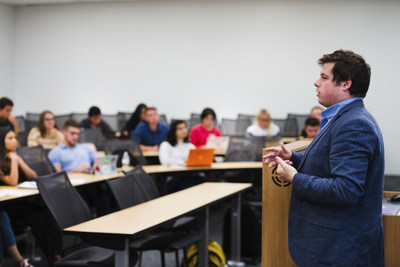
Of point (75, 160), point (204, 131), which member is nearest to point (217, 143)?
point (204, 131)

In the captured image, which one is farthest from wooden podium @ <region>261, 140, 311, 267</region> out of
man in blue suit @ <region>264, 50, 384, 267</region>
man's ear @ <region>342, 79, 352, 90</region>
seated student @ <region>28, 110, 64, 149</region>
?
seated student @ <region>28, 110, 64, 149</region>

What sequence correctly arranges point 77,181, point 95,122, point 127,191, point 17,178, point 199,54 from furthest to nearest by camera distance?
point 199,54
point 95,122
point 77,181
point 17,178
point 127,191

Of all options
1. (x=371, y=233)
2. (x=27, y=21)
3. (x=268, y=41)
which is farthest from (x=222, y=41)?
(x=371, y=233)

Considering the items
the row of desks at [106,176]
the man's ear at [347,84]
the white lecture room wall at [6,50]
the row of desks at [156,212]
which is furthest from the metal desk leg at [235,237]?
the white lecture room wall at [6,50]

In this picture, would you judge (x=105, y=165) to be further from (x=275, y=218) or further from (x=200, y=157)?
(x=275, y=218)

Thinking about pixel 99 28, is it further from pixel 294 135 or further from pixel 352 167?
pixel 352 167

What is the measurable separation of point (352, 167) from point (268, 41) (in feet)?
28.9

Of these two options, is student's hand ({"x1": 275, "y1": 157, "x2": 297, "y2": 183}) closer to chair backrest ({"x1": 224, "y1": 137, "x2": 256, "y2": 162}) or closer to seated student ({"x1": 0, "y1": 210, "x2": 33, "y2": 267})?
seated student ({"x1": 0, "y1": 210, "x2": 33, "y2": 267})

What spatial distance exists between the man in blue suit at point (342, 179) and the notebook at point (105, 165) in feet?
11.6

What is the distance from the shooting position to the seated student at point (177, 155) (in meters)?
6.22

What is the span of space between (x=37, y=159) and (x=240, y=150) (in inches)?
100.0

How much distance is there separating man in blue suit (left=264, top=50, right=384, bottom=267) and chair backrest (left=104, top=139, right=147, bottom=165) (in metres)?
4.15

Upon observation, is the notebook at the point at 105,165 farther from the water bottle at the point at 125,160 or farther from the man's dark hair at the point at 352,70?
the man's dark hair at the point at 352,70

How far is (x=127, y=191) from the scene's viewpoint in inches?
161
